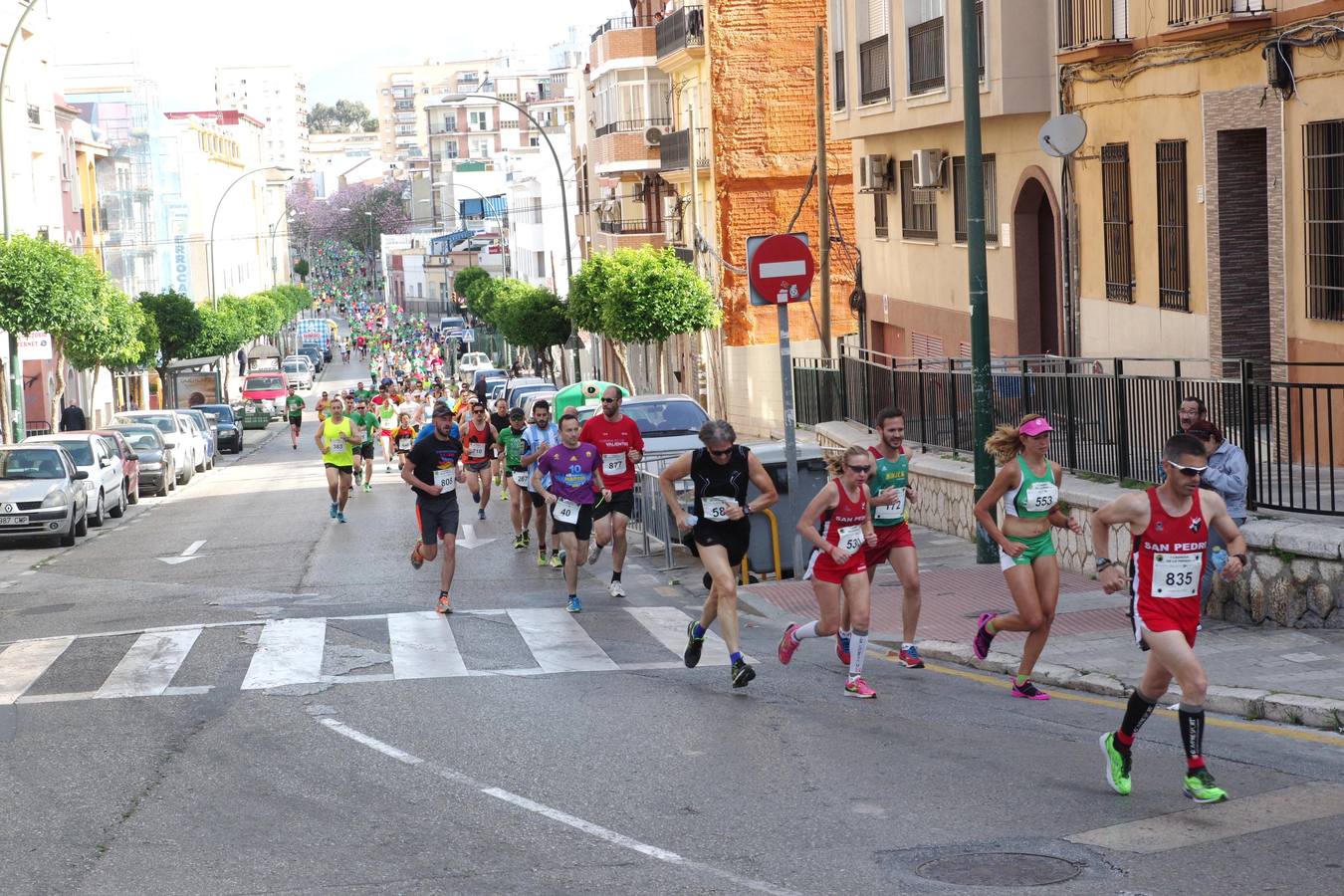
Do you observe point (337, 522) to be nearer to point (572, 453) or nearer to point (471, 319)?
point (572, 453)

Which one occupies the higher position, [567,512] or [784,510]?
[567,512]

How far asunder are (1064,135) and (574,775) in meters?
13.5

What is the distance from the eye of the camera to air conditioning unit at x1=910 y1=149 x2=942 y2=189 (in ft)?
87.6

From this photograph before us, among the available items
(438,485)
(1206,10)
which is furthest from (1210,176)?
(438,485)

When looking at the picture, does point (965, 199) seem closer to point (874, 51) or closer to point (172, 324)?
point (874, 51)

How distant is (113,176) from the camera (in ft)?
246

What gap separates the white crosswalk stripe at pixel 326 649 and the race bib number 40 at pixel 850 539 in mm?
1725

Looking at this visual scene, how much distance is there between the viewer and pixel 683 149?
161 feet

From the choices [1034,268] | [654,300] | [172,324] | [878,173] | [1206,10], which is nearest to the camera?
[1206,10]

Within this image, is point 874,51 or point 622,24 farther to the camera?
point 622,24


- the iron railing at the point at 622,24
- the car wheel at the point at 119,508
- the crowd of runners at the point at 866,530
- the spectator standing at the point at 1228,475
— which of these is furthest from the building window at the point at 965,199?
the iron railing at the point at 622,24

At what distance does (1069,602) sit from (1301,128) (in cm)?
533

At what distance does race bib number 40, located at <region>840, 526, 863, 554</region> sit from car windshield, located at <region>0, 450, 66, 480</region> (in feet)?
56.5

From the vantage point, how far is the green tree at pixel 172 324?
226 feet
